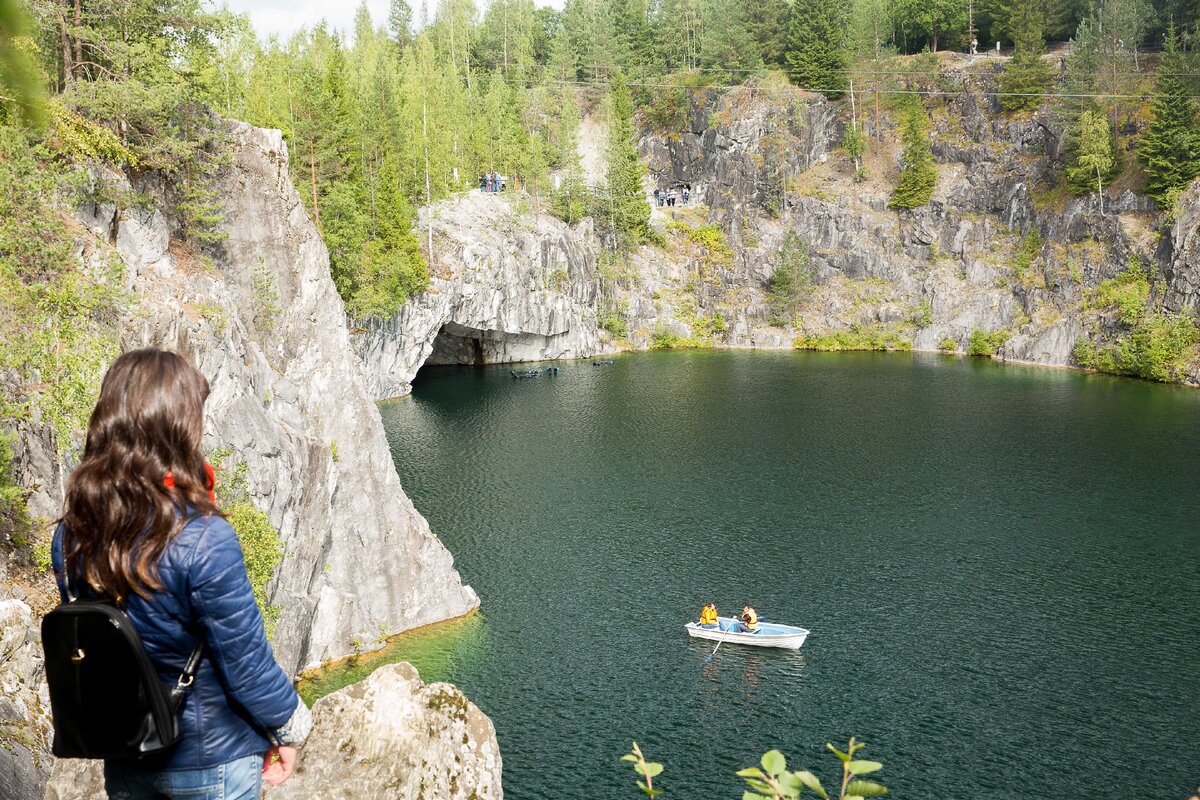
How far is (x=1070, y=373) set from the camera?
2948 inches

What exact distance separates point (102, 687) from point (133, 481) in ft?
2.88

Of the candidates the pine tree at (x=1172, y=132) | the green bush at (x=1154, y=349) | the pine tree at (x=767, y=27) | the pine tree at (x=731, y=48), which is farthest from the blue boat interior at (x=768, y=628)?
the pine tree at (x=767, y=27)

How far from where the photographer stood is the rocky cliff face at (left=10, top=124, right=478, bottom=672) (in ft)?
74.2

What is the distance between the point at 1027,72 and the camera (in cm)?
9206

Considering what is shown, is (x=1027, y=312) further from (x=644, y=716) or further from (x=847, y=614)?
(x=644, y=716)

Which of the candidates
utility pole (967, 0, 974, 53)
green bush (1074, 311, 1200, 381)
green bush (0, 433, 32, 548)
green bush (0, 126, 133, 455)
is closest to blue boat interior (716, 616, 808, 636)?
green bush (0, 126, 133, 455)

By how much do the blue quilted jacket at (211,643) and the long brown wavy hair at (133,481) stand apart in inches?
3.3

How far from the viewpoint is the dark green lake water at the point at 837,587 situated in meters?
22.3

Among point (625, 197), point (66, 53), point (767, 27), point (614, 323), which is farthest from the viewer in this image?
point (767, 27)

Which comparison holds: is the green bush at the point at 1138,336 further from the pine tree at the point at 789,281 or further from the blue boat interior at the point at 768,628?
the blue boat interior at the point at 768,628

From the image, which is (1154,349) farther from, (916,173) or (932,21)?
(932,21)

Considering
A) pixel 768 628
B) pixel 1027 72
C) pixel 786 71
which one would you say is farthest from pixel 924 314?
pixel 768 628

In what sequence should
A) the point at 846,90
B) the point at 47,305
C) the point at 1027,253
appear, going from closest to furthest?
1. the point at 47,305
2. the point at 1027,253
3. the point at 846,90

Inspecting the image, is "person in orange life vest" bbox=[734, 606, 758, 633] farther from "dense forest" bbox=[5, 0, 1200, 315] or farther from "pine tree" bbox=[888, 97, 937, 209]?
"pine tree" bbox=[888, 97, 937, 209]
